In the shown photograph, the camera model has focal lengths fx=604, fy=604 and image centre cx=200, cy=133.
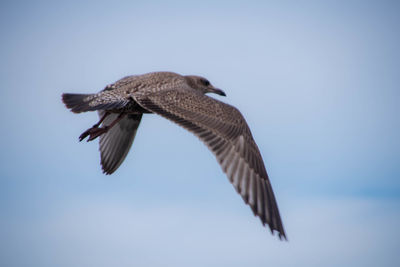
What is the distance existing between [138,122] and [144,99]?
6.11 feet

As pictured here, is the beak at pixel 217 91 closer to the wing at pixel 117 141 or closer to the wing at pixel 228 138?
the wing at pixel 117 141

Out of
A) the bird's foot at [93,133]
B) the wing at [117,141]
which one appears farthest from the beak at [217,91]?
the bird's foot at [93,133]

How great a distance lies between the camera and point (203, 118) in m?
7.59

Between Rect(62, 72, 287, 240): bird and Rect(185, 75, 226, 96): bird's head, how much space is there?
633 millimetres

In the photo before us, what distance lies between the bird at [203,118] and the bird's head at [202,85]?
63 cm

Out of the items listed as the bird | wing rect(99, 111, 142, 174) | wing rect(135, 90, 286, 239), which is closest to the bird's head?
the bird

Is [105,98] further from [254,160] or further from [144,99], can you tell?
[254,160]

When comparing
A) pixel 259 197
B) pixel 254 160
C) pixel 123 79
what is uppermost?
pixel 123 79

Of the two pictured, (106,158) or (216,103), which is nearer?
(216,103)

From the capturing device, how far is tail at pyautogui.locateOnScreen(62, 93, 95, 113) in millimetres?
7941

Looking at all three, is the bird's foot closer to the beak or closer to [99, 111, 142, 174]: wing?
[99, 111, 142, 174]: wing

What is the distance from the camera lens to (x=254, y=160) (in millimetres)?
7645

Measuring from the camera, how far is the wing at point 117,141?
951 centimetres

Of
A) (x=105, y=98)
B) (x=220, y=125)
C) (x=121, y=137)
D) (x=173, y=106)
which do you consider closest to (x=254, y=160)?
(x=220, y=125)
